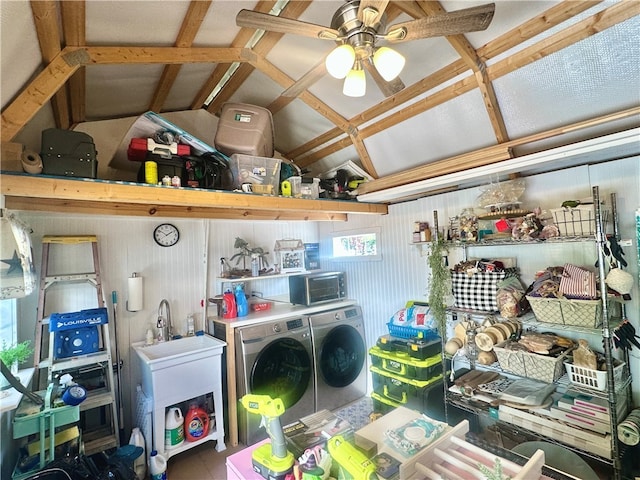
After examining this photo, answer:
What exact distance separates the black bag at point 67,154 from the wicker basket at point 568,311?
2.89 metres

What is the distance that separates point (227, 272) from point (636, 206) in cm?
324

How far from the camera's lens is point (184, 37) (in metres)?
1.93

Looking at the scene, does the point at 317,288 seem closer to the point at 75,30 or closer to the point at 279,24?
the point at 279,24

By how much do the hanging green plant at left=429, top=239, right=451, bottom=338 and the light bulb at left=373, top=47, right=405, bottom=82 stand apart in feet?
5.14

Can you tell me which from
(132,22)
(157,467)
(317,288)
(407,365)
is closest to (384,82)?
(132,22)

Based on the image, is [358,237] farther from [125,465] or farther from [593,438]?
[125,465]

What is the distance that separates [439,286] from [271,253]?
198 cm

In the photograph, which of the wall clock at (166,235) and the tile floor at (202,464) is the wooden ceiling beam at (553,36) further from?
the tile floor at (202,464)

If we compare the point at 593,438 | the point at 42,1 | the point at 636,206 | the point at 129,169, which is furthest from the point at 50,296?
the point at 636,206

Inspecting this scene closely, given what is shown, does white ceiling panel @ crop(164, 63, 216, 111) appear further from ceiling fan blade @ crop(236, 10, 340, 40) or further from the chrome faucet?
the chrome faucet

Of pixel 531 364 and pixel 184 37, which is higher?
pixel 184 37

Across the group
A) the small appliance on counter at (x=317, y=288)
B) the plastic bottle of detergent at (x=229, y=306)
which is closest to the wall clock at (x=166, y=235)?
the plastic bottle of detergent at (x=229, y=306)

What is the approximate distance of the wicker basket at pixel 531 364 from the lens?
6.35 feet

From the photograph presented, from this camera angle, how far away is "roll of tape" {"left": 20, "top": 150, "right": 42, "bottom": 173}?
5.64ft
